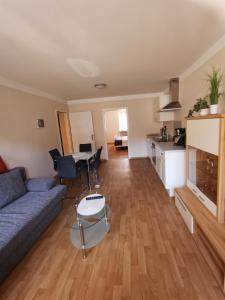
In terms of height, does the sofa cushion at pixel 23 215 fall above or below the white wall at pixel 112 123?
below

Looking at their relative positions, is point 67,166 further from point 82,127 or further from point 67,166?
point 82,127

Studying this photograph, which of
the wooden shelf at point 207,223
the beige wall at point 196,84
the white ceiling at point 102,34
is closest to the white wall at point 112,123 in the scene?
the beige wall at point 196,84

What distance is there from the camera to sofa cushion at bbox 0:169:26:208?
2.21 m

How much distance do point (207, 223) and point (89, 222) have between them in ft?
4.49

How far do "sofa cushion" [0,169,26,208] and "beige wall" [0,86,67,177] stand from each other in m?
0.52

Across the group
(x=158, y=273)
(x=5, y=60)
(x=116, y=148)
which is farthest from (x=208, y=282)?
(x=116, y=148)

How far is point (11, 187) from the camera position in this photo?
234cm

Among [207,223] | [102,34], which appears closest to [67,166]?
[102,34]

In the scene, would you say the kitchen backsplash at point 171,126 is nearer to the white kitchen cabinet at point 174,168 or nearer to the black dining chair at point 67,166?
the white kitchen cabinet at point 174,168

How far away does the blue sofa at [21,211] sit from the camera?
160cm

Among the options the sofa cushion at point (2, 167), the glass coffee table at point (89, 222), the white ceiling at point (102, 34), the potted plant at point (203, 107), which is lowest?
the glass coffee table at point (89, 222)

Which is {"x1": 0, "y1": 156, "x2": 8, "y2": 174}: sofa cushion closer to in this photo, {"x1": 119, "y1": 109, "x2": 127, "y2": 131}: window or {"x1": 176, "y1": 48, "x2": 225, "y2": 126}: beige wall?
{"x1": 176, "y1": 48, "x2": 225, "y2": 126}: beige wall

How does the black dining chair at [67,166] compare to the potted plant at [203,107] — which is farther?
the black dining chair at [67,166]

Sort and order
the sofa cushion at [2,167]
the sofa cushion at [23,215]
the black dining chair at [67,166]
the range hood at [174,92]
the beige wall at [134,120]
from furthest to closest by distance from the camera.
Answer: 1. the beige wall at [134,120]
2. the range hood at [174,92]
3. the black dining chair at [67,166]
4. the sofa cushion at [2,167]
5. the sofa cushion at [23,215]
